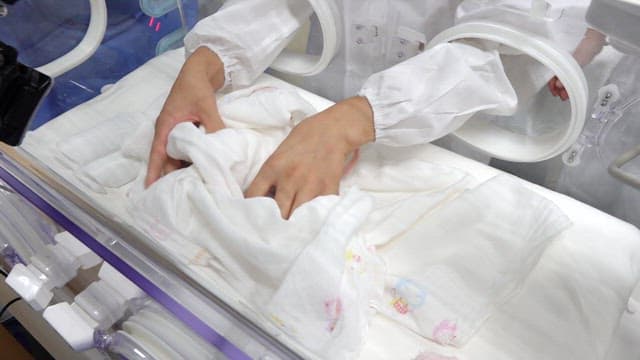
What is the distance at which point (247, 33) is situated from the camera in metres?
1.12

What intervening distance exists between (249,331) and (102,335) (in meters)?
0.25

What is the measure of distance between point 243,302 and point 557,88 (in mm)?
655

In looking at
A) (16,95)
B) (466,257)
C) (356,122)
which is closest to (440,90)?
(356,122)

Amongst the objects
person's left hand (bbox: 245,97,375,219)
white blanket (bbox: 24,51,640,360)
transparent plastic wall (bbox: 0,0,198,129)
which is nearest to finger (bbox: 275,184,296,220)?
person's left hand (bbox: 245,97,375,219)

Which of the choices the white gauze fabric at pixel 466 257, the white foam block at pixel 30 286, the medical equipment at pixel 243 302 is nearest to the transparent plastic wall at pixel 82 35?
the medical equipment at pixel 243 302

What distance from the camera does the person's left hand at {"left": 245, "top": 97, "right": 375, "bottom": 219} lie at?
0.82 meters

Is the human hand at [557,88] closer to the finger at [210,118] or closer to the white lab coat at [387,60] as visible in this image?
the white lab coat at [387,60]

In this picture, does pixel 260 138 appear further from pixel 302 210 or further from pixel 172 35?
pixel 172 35

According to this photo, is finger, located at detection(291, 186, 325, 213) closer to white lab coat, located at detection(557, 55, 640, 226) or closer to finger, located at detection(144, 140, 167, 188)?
finger, located at detection(144, 140, 167, 188)

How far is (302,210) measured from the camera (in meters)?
0.77

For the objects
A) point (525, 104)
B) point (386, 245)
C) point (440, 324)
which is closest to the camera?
point (440, 324)

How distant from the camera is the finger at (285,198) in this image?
0.80 meters

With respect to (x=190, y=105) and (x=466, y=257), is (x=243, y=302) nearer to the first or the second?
(x=466, y=257)

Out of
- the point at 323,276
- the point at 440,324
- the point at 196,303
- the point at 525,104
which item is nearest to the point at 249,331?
the point at 196,303
